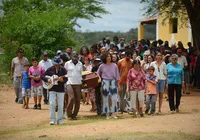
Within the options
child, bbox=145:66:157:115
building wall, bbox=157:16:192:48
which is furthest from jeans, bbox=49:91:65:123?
building wall, bbox=157:16:192:48

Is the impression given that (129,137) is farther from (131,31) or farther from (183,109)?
(131,31)

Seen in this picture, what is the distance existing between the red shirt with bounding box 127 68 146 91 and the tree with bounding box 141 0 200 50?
10.9 m

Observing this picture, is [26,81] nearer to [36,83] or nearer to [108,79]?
[36,83]

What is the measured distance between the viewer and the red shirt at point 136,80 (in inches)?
593

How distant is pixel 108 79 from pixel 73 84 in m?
0.99

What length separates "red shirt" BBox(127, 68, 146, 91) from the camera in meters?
15.1

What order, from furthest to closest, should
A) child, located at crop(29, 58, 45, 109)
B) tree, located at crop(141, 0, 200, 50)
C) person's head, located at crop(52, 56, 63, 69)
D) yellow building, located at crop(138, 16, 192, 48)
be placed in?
yellow building, located at crop(138, 16, 192, 48), tree, located at crop(141, 0, 200, 50), child, located at crop(29, 58, 45, 109), person's head, located at crop(52, 56, 63, 69)

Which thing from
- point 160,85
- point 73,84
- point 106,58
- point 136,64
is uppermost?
point 106,58

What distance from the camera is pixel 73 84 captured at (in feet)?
48.3

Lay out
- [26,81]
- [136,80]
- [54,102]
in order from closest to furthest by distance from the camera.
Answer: [54,102], [136,80], [26,81]

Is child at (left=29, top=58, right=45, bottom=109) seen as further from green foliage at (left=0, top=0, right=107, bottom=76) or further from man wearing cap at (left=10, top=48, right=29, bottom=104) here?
green foliage at (left=0, top=0, right=107, bottom=76)

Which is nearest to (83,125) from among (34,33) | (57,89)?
(57,89)

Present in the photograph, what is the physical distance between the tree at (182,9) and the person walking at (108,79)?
37.0 feet

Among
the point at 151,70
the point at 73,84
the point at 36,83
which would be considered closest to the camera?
the point at 73,84
